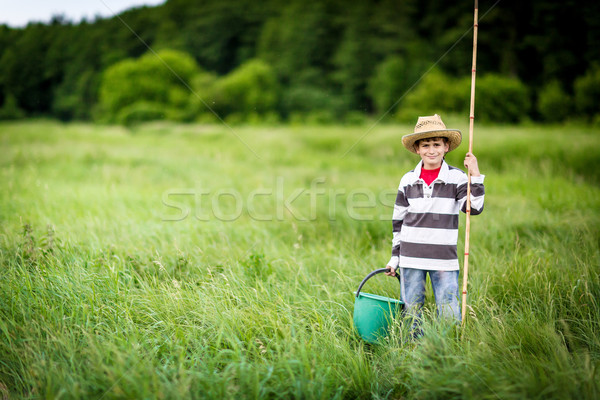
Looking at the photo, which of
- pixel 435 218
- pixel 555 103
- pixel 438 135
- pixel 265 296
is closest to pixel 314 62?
pixel 555 103

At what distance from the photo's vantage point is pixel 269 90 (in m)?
25.2

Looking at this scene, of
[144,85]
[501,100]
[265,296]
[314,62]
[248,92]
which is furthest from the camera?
[314,62]

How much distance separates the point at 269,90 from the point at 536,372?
24825mm

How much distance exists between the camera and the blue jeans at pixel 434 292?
2.59 metres

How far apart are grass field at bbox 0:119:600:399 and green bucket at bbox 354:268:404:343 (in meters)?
0.10

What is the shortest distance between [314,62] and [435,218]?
1053 inches

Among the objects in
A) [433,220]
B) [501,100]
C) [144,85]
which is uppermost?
[144,85]

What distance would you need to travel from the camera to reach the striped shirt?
2.57 meters

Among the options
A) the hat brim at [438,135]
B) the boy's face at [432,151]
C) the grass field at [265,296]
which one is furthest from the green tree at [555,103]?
the boy's face at [432,151]

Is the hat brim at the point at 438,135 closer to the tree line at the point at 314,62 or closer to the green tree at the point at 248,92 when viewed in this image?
the tree line at the point at 314,62

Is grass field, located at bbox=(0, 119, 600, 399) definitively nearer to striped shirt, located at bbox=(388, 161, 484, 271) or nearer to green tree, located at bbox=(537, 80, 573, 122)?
striped shirt, located at bbox=(388, 161, 484, 271)

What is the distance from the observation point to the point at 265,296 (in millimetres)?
3082

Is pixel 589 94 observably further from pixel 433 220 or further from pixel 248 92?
pixel 248 92

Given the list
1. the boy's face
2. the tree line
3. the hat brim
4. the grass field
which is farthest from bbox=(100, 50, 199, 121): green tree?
the boy's face
